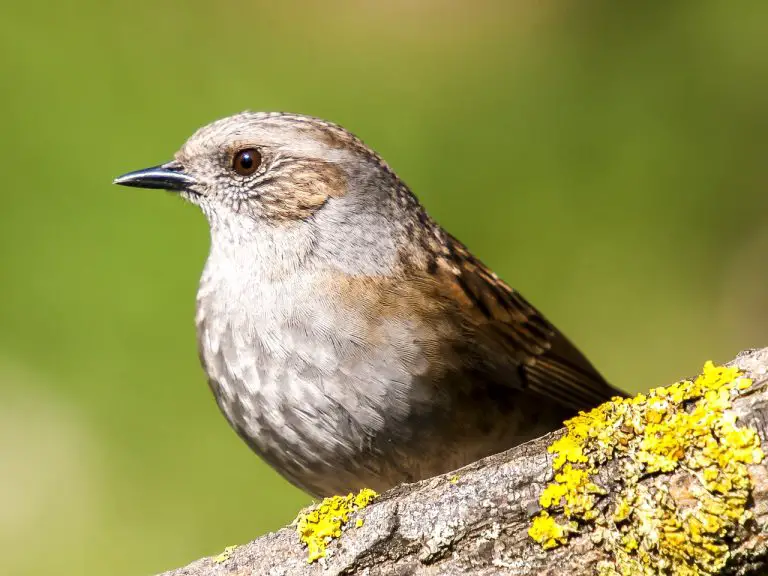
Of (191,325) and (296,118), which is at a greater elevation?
(191,325)

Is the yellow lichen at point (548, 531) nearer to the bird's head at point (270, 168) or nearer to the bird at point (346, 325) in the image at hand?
the bird at point (346, 325)

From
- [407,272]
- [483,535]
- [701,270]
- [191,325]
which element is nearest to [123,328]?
[191,325]

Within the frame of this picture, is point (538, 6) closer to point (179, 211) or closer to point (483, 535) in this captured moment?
point (179, 211)

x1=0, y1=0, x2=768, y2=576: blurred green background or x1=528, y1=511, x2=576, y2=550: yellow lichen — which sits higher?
x1=0, y1=0, x2=768, y2=576: blurred green background

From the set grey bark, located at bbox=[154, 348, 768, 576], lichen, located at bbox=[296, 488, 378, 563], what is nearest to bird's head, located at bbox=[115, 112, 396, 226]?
lichen, located at bbox=[296, 488, 378, 563]

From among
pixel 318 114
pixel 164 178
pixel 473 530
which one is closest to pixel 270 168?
pixel 164 178

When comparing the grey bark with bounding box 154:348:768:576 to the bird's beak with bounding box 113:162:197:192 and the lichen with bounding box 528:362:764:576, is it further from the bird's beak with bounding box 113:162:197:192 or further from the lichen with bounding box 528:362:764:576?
the bird's beak with bounding box 113:162:197:192

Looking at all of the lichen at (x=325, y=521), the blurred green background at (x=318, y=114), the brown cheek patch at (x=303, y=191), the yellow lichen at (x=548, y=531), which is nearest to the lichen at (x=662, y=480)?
the yellow lichen at (x=548, y=531)
